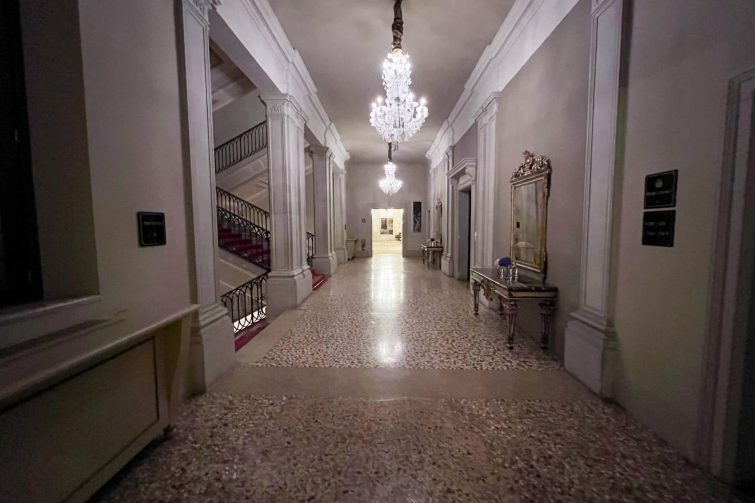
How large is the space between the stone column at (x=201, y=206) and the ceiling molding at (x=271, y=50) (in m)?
0.58

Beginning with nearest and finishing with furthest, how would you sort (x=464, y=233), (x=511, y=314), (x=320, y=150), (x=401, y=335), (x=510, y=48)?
(x=511, y=314) → (x=401, y=335) → (x=510, y=48) → (x=464, y=233) → (x=320, y=150)

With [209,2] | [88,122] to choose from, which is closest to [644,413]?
[88,122]

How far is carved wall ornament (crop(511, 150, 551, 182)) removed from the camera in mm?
3309

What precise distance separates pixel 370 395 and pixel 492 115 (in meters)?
4.39

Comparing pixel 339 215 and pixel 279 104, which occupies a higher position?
pixel 279 104

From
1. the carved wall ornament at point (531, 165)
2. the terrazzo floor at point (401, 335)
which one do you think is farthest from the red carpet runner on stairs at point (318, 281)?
the carved wall ornament at point (531, 165)

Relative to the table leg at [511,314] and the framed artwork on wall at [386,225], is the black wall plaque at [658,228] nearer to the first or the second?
the table leg at [511,314]

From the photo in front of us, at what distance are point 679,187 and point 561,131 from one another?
143cm

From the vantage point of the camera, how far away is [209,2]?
267 cm

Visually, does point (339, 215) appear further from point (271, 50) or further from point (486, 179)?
point (271, 50)

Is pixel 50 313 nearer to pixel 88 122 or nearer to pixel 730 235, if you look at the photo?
pixel 88 122

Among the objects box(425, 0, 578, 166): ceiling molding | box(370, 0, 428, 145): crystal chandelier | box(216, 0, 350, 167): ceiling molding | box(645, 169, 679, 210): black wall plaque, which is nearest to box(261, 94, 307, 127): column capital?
box(216, 0, 350, 167): ceiling molding

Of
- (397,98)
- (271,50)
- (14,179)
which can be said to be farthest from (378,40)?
(14,179)

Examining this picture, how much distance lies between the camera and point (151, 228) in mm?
2074
